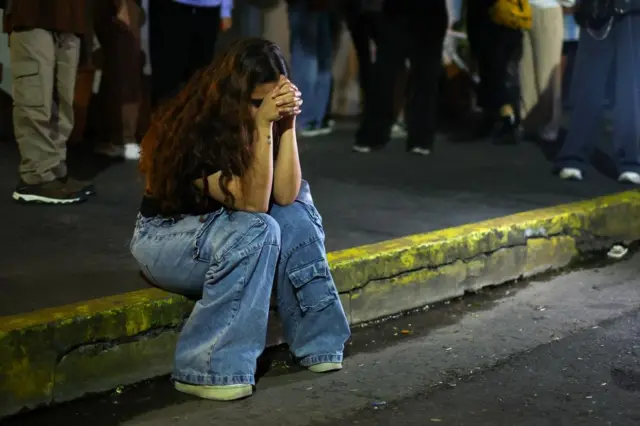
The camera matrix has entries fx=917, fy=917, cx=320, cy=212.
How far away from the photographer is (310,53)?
24.5 ft

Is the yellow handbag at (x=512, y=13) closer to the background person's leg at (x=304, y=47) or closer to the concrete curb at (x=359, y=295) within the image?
the background person's leg at (x=304, y=47)

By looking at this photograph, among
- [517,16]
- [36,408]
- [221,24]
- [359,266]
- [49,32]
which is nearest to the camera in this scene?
[36,408]

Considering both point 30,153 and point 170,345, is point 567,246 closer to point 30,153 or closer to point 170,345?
point 170,345

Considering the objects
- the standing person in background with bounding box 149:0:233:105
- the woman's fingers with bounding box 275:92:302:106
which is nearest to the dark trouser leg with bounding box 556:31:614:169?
the standing person in background with bounding box 149:0:233:105

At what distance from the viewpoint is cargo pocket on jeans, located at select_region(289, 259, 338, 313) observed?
3332mm

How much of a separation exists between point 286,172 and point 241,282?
472 mm

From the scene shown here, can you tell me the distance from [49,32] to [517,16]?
388 centimetres

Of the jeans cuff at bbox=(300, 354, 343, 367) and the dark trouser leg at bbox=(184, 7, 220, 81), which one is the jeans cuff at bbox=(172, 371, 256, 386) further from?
the dark trouser leg at bbox=(184, 7, 220, 81)

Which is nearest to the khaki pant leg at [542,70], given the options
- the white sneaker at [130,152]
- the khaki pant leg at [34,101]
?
the white sneaker at [130,152]

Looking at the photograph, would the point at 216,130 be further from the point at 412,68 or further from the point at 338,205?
the point at 412,68

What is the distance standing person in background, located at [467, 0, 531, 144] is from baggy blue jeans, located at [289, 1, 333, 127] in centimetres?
124

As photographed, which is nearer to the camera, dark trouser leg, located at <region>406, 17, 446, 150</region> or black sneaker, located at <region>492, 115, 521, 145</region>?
dark trouser leg, located at <region>406, 17, 446, 150</region>

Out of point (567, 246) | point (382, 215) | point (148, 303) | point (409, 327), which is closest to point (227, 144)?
point (148, 303)

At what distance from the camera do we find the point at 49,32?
4711 millimetres
